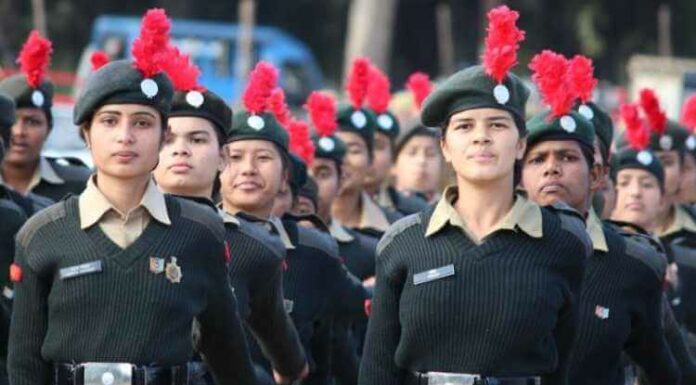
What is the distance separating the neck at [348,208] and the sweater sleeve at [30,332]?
6.09m

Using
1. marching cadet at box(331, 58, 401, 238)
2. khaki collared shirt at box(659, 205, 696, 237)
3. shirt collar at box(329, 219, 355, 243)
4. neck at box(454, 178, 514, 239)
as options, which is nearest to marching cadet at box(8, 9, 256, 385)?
neck at box(454, 178, 514, 239)

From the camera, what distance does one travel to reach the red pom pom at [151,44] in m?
8.52

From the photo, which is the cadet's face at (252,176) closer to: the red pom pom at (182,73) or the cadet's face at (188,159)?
the red pom pom at (182,73)

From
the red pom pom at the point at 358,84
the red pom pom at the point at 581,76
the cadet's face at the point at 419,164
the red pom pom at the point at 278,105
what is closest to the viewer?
the red pom pom at the point at 581,76

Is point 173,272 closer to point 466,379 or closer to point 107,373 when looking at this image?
point 107,373

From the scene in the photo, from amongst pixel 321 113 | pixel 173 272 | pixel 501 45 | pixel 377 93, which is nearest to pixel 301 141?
pixel 321 113

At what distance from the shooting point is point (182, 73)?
32.8 ft

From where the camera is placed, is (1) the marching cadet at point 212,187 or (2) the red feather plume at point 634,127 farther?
(2) the red feather plume at point 634,127

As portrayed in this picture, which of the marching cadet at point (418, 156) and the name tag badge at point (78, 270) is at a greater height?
the marching cadet at point (418, 156)

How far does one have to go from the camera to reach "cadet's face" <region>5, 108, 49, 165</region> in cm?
1280

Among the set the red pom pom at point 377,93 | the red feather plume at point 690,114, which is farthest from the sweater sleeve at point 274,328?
the red feather plume at point 690,114

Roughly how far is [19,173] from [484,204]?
5146mm

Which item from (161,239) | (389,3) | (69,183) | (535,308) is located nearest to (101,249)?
(161,239)

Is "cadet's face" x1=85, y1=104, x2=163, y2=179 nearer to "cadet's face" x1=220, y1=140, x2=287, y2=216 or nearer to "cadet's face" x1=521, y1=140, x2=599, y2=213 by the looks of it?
"cadet's face" x1=521, y1=140, x2=599, y2=213
